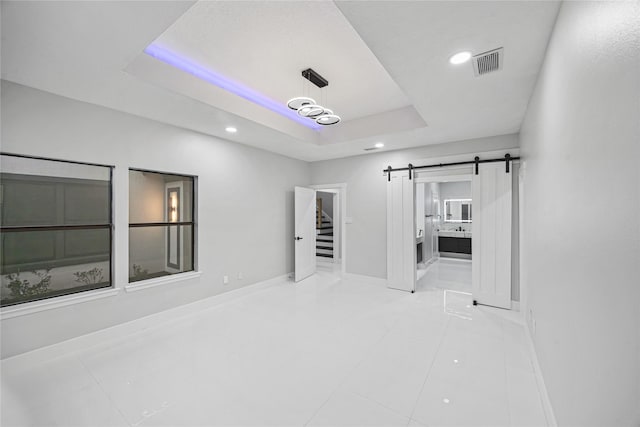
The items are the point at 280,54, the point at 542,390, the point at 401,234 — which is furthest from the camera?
the point at 401,234

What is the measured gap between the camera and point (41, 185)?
2748 millimetres

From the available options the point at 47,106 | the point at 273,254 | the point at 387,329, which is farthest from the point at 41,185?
the point at 387,329

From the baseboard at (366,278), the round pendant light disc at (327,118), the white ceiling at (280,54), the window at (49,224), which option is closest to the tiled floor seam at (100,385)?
the window at (49,224)

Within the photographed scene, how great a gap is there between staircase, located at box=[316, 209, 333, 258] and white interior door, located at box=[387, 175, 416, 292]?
3162mm

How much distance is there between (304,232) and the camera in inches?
226

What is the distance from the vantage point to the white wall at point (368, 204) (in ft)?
16.7

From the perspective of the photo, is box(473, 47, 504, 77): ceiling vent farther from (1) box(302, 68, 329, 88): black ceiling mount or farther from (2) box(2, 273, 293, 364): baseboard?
(2) box(2, 273, 293, 364): baseboard

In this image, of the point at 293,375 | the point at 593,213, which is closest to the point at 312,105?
the point at 593,213

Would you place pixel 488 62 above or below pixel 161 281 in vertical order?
above

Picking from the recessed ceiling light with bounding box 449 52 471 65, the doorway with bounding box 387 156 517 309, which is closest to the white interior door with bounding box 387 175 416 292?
the doorway with bounding box 387 156 517 309

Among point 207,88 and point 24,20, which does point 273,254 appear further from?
point 24,20

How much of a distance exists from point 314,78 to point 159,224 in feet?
8.91

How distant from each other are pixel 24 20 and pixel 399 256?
198 inches

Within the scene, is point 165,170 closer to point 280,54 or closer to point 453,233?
point 280,54
